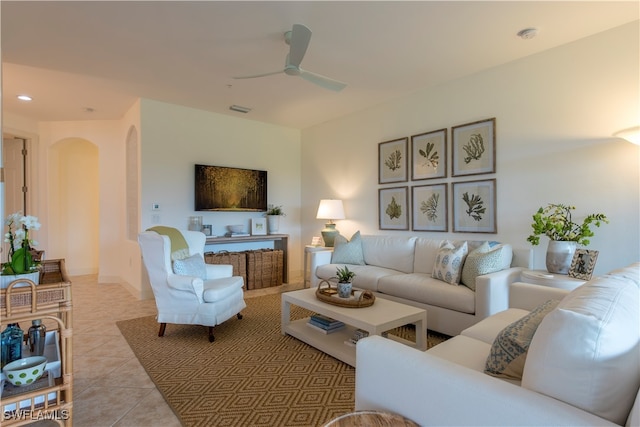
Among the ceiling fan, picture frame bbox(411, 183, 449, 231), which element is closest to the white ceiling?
the ceiling fan

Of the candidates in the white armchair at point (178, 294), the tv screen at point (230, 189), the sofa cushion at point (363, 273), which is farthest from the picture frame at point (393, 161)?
the white armchair at point (178, 294)

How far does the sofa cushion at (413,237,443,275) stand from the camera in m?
3.55

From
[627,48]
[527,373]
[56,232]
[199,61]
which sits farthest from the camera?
[56,232]

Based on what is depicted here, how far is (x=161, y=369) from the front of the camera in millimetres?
2377

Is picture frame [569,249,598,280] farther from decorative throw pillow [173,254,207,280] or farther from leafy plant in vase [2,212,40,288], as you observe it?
leafy plant in vase [2,212,40,288]

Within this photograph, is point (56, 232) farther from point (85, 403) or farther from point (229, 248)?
point (85, 403)

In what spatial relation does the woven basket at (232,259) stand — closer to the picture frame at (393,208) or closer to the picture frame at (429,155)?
the picture frame at (393,208)

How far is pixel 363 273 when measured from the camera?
3691mm

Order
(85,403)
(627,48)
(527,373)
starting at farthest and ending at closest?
Result: (627,48) → (85,403) → (527,373)

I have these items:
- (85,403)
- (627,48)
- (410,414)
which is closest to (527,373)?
(410,414)

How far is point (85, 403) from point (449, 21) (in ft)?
11.8

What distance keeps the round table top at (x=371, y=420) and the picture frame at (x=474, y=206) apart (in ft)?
9.47

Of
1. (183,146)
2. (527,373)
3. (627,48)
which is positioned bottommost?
(527,373)

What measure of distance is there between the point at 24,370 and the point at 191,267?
171cm
